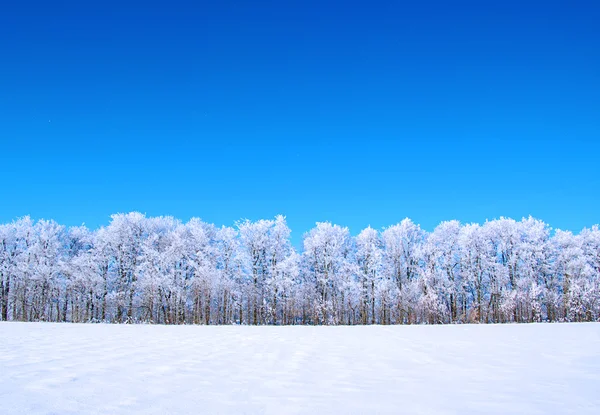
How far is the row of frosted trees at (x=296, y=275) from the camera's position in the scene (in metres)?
36.4

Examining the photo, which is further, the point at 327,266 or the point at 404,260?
the point at 404,260

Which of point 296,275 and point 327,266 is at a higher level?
point 327,266

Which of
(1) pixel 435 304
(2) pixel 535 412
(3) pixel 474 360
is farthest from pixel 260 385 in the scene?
(1) pixel 435 304

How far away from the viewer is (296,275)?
37.5 metres

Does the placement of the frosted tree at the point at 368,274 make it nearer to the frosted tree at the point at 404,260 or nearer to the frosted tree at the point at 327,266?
the frosted tree at the point at 404,260

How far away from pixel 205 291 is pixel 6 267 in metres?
21.8

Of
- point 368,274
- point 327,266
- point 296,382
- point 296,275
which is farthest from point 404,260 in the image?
point 296,382

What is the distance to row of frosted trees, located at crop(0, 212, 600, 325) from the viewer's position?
119ft

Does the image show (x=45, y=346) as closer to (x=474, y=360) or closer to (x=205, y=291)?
(x=474, y=360)

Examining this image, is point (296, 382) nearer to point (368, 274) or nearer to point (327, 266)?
point (368, 274)

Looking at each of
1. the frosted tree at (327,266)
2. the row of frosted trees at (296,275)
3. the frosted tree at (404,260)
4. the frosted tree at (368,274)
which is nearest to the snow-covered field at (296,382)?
the row of frosted trees at (296,275)

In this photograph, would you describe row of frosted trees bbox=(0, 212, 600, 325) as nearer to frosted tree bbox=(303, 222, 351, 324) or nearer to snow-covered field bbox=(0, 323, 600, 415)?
frosted tree bbox=(303, 222, 351, 324)

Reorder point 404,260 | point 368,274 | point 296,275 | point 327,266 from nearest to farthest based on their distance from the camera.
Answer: point 296,275, point 368,274, point 327,266, point 404,260

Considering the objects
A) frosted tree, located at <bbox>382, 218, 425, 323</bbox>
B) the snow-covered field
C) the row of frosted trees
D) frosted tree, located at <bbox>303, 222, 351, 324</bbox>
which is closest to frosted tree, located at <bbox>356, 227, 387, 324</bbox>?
the row of frosted trees
